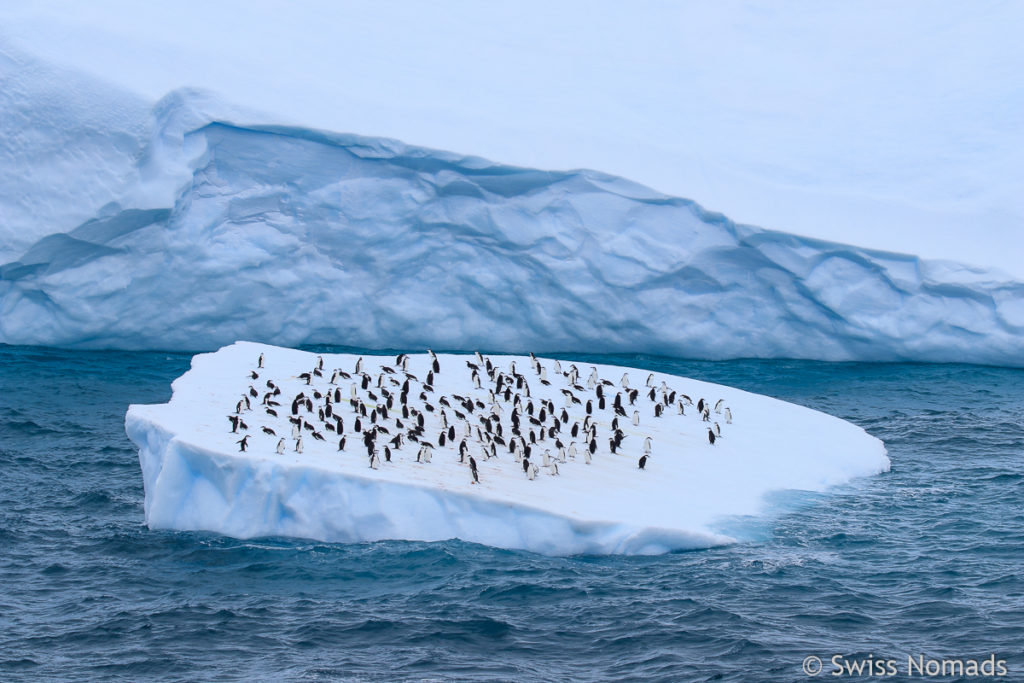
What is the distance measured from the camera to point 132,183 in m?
21.6

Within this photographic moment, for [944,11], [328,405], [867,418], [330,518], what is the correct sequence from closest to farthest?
[330,518], [328,405], [867,418], [944,11]

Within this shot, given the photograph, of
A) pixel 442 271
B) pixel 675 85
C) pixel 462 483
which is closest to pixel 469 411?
pixel 462 483

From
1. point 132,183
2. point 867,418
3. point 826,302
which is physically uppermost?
point 132,183

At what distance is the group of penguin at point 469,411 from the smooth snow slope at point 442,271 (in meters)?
4.53

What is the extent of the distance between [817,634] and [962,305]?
13569 millimetres

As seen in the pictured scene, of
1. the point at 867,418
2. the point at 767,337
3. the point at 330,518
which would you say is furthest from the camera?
the point at 767,337

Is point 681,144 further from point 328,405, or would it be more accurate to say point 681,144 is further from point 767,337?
point 328,405

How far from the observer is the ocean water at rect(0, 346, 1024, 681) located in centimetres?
1033

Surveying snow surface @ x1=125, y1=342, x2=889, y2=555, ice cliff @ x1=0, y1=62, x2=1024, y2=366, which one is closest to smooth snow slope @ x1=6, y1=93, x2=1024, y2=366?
ice cliff @ x1=0, y1=62, x2=1024, y2=366

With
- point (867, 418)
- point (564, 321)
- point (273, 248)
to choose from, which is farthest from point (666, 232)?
point (273, 248)

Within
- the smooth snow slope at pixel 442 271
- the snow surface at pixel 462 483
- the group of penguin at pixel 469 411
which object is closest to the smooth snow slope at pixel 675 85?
the smooth snow slope at pixel 442 271

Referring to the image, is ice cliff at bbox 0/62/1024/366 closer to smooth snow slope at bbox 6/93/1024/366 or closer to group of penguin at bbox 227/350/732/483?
smooth snow slope at bbox 6/93/1024/366

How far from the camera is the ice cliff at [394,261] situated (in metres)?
22.0

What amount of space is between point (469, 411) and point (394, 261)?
7794 mm
